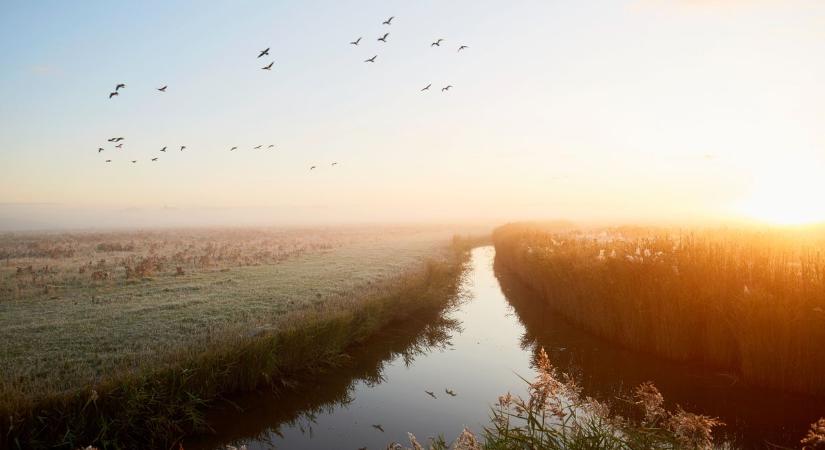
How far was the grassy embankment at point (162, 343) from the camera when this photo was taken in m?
7.68

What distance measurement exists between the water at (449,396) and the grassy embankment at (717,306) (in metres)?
0.53

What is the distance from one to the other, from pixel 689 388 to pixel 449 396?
17.8 ft

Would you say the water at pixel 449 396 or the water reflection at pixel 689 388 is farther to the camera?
the water at pixel 449 396

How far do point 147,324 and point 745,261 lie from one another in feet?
57.0

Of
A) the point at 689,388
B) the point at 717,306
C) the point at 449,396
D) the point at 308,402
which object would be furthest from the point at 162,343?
the point at 717,306

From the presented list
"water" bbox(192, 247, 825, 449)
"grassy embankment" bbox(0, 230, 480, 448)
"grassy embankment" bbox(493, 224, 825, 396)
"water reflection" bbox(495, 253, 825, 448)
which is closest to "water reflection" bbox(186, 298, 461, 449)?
"water" bbox(192, 247, 825, 449)

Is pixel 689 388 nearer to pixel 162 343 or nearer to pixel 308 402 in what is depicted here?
pixel 308 402

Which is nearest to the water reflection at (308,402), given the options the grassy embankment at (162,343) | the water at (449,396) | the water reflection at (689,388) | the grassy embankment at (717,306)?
the water at (449,396)

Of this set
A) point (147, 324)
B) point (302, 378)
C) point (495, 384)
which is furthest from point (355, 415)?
point (147, 324)

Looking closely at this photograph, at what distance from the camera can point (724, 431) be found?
7926 mm

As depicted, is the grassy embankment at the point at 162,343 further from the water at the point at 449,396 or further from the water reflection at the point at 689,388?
the water reflection at the point at 689,388

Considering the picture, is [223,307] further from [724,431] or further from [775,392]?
[775,392]

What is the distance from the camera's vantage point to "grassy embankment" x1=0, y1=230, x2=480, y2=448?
25.2ft

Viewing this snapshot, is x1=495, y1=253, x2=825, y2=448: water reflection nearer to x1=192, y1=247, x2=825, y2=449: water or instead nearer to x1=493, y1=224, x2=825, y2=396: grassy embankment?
x1=192, y1=247, x2=825, y2=449: water
